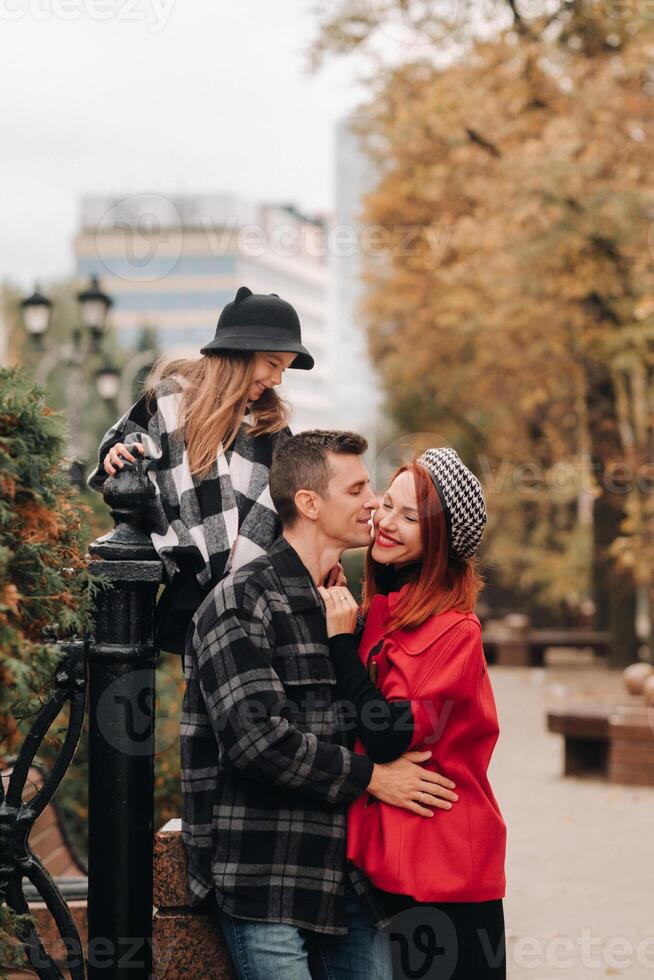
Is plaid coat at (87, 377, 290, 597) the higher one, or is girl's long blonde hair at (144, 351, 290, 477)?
girl's long blonde hair at (144, 351, 290, 477)

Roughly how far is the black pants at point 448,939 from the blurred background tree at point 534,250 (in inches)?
361

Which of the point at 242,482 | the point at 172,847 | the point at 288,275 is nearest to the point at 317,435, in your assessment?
the point at 242,482

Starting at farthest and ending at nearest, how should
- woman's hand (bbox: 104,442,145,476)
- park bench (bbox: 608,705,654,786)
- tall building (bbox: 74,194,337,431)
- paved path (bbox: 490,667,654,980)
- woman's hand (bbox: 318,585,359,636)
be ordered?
tall building (bbox: 74,194,337,431), park bench (bbox: 608,705,654,786), paved path (bbox: 490,667,654,980), woman's hand (bbox: 104,442,145,476), woman's hand (bbox: 318,585,359,636)

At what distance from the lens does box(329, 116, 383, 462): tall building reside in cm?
2777

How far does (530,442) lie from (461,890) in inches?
912

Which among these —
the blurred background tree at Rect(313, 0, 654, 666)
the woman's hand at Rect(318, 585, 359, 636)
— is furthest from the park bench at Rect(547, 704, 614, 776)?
the woman's hand at Rect(318, 585, 359, 636)

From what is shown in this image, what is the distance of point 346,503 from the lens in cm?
343

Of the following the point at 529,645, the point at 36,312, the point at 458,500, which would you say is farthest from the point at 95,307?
the point at 458,500

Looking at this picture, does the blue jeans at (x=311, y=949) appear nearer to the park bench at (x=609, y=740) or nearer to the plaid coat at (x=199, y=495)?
the plaid coat at (x=199, y=495)

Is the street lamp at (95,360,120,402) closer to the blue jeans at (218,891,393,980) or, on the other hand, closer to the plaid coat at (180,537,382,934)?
the plaid coat at (180,537,382,934)

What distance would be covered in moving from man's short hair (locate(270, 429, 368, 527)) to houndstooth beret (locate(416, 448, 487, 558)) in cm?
20

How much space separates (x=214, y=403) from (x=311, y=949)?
1.43m

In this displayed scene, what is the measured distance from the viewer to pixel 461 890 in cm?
325

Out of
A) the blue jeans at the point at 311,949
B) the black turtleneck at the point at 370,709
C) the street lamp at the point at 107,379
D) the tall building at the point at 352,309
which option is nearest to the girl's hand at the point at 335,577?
the black turtleneck at the point at 370,709
